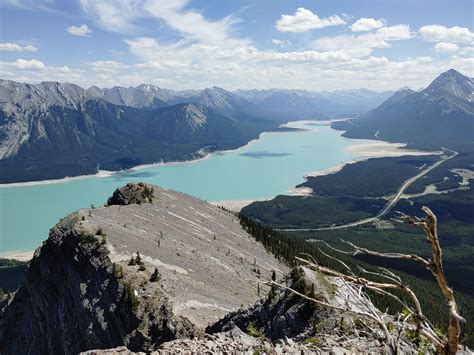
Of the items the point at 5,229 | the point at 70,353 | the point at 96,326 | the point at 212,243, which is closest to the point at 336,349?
the point at 96,326

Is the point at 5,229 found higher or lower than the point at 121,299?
lower

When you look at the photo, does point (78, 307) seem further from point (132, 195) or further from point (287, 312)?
point (132, 195)

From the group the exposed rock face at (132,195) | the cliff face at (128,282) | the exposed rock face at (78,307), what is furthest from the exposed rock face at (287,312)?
the exposed rock face at (132,195)

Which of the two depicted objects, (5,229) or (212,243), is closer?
(212,243)

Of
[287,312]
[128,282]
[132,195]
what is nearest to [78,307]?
[128,282]

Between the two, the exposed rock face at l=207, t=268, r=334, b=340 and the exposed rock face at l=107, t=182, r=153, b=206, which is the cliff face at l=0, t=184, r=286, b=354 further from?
the exposed rock face at l=207, t=268, r=334, b=340

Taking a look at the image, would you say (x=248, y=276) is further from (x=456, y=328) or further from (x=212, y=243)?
(x=456, y=328)
